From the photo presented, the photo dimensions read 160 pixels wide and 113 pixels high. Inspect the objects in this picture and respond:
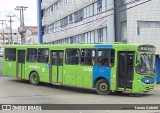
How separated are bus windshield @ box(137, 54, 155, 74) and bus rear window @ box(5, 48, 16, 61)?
1062 cm

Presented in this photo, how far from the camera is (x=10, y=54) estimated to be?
26.0 meters

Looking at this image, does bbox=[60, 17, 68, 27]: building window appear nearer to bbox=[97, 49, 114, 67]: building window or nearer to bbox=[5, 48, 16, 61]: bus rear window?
bbox=[5, 48, 16, 61]: bus rear window

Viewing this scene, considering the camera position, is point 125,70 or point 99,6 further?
point 99,6

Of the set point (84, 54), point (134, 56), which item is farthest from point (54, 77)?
point (134, 56)

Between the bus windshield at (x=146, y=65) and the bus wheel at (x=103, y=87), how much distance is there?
198 centimetres

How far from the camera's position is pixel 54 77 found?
21828 mm

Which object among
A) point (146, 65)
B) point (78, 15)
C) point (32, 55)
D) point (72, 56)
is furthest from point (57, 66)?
point (78, 15)

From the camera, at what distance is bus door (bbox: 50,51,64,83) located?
843 inches

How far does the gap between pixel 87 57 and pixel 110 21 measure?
532 inches

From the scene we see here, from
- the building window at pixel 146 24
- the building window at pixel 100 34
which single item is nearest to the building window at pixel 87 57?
the building window at pixel 146 24

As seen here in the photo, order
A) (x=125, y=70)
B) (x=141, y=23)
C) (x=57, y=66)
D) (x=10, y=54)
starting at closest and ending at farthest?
(x=125, y=70) → (x=57, y=66) → (x=10, y=54) → (x=141, y=23)

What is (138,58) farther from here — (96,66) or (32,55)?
(32,55)

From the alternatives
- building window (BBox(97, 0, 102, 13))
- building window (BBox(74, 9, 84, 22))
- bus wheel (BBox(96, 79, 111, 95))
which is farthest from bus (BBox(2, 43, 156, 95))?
building window (BBox(74, 9, 84, 22))

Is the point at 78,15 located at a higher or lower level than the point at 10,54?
higher
